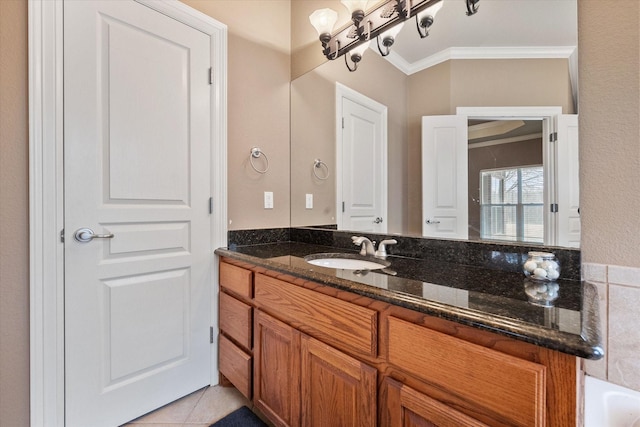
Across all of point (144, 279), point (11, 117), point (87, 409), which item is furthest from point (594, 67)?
point (87, 409)

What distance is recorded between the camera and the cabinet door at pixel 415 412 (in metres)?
0.67

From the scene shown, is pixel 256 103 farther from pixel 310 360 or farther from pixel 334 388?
pixel 334 388

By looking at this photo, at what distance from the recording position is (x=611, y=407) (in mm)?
815

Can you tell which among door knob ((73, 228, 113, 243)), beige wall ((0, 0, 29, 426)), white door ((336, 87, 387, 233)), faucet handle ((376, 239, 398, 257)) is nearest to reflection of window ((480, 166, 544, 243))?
faucet handle ((376, 239, 398, 257))

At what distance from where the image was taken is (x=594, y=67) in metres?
0.92

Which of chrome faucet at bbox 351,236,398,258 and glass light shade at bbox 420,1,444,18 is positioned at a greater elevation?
glass light shade at bbox 420,1,444,18

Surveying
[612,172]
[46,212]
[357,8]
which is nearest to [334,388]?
[612,172]

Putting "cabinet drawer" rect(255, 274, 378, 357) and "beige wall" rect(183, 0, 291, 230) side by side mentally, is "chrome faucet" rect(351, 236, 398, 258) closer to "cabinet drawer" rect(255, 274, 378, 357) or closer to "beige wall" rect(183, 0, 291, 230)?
"cabinet drawer" rect(255, 274, 378, 357)

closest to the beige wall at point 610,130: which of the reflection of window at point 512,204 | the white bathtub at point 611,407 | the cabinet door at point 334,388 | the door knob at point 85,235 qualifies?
the reflection of window at point 512,204

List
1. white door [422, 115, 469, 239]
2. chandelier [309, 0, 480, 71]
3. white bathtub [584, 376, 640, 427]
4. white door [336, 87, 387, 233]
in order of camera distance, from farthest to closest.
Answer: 1. white door [336, 87, 387, 233]
2. chandelier [309, 0, 480, 71]
3. white door [422, 115, 469, 239]
4. white bathtub [584, 376, 640, 427]

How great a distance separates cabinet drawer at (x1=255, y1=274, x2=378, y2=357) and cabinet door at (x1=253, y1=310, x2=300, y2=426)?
66mm

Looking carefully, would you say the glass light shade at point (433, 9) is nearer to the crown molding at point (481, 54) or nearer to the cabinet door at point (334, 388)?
the crown molding at point (481, 54)

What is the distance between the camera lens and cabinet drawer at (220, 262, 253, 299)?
139 centimetres

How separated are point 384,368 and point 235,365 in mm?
988
